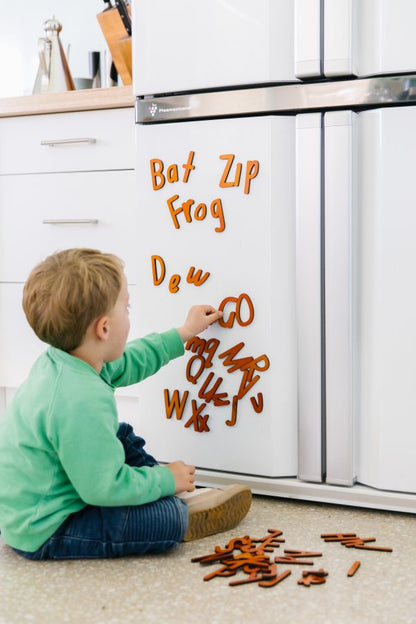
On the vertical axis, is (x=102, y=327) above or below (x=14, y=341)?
above

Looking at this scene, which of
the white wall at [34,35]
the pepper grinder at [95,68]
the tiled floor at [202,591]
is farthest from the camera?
the white wall at [34,35]

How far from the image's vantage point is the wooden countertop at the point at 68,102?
1685 millimetres

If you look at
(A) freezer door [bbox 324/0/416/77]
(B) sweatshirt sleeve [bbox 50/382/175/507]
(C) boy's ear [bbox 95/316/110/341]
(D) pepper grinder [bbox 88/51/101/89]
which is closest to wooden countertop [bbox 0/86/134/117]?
(D) pepper grinder [bbox 88/51/101/89]

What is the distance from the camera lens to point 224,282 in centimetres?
148

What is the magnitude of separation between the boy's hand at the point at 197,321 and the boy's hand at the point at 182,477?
257 millimetres

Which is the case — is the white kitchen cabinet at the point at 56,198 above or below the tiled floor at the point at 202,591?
above

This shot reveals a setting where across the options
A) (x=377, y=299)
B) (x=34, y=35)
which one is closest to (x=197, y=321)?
(x=377, y=299)

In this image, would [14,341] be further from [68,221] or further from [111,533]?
[111,533]

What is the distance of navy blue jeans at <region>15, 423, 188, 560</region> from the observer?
1234 mm

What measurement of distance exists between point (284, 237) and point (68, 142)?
62 cm

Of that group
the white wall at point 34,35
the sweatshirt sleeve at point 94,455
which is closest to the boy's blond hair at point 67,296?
the sweatshirt sleeve at point 94,455

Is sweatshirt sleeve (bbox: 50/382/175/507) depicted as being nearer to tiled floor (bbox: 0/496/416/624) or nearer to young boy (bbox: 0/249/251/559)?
young boy (bbox: 0/249/251/559)

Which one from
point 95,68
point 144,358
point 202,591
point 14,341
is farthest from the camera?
point 95,68

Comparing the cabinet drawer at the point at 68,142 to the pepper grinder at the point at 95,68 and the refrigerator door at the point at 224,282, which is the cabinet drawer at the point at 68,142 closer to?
the refrigerator door at the point at 224,282
